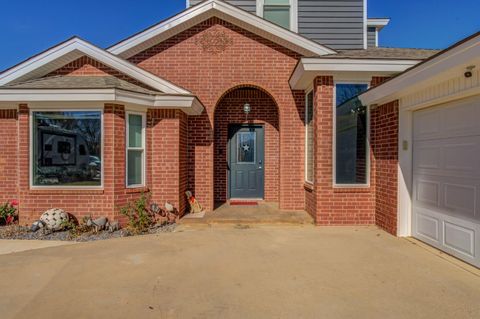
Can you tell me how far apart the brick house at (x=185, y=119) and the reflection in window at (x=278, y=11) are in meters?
2.66

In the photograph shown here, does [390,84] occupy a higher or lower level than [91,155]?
higher

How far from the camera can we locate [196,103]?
6871mm

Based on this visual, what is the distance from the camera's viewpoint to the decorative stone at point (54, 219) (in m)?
5.86

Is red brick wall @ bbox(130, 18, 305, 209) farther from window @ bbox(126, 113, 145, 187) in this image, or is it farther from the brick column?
window @ bbox(126, 113, 145, 187)

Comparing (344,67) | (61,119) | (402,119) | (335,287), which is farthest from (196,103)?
(335,287)

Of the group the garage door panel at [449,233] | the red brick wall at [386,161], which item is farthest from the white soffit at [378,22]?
the garage door panel at [449,233]

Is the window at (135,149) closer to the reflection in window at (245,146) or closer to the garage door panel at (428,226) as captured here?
the reflection in window at (245,146)

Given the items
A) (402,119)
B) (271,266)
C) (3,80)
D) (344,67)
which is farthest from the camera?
(3,80)

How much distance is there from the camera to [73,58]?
689 cm

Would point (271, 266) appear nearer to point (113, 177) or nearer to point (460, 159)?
point (460, 159)

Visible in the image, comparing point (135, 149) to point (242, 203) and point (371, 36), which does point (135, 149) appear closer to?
point (242, 203)

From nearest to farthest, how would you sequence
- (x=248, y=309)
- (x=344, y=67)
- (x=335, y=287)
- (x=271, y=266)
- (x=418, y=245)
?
(x=248, y=309) → (x=335, y=287) → (x=271, y=266) → (x=418, y=245) → (x=344, y=67)

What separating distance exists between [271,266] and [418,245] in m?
2.76

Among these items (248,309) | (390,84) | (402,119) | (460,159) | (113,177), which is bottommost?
(248,309)
